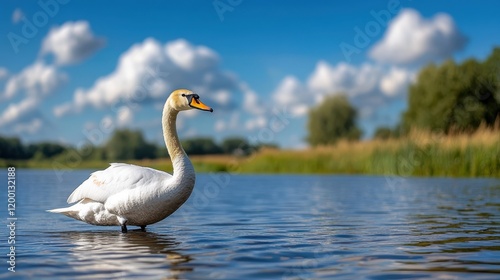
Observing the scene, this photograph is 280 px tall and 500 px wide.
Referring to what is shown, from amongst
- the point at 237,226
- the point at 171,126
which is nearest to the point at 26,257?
the point at 171,126

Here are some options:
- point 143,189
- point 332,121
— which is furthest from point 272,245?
→ point 332,121

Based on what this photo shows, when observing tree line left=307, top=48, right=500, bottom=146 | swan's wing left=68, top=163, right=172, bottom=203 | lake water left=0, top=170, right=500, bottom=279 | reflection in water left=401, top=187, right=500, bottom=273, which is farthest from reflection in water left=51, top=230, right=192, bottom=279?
tree line left=307, top=48, right=500, bottom=146

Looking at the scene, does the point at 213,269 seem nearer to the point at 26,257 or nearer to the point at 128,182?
the point at 26,257

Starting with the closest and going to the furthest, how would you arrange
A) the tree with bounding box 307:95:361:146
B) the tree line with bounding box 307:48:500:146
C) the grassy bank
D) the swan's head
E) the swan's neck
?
the swan's neck → the swan's head → the grassy bank → the tree line with bounding box 307:48:500:146 → the tree with bounding box 307:95:361:146

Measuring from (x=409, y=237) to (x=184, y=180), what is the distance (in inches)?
107

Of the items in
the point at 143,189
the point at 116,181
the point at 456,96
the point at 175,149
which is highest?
the point at 456,96

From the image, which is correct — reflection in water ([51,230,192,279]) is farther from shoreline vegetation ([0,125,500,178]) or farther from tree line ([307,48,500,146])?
tree line ([307,48,500,146])

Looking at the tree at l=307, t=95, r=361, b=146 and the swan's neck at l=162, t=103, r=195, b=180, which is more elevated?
the tree at l=307, t=95, r=361, b=146

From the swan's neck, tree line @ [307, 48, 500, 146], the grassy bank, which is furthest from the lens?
tree line @ [307, 48, 500, 146]

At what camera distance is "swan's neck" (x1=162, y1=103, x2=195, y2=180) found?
8.13 m

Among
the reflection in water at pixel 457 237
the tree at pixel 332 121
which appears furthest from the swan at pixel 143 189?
the tree at pixel 332 121

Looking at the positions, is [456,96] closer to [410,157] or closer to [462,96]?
[462,96]

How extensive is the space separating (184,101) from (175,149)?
62 cm

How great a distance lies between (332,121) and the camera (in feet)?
277
